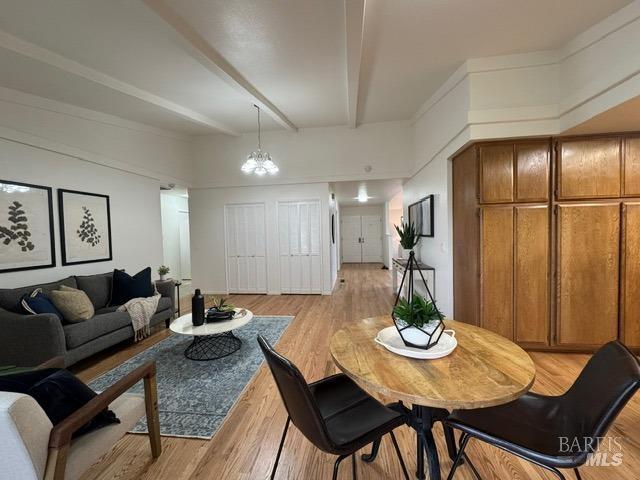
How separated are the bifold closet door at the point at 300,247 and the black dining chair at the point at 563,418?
4353mm

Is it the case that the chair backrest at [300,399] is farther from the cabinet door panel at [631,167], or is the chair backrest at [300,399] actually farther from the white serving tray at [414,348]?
the cabinet door panel at [631,167]

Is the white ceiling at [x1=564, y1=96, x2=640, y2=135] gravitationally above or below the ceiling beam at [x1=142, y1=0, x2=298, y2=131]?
below

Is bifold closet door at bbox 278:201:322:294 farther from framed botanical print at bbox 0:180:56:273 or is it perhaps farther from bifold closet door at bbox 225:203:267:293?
framed botanical print at bbox 0:180:56:273

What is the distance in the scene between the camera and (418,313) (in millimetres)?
1329

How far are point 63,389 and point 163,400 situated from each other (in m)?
1.17

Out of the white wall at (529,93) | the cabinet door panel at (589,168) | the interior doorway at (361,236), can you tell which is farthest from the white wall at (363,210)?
the cabinet door panel at (589,168)

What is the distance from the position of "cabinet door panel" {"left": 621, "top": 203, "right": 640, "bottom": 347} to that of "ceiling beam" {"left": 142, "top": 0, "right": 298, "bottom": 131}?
409 centimetres

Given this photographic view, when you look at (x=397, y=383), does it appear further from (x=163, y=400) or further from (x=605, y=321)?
(x=605, y=321)

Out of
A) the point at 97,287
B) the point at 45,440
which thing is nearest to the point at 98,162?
the point at 97,287

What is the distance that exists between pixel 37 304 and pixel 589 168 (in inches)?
208

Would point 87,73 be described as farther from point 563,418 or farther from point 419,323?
point 563,418

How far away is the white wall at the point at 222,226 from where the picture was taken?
5.55m

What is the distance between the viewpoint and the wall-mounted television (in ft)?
12.9

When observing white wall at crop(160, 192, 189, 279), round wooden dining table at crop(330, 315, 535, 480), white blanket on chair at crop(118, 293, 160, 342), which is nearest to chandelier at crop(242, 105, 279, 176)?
white blanket on chair at crop(118, 293, 160, 342)
